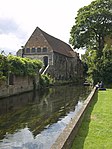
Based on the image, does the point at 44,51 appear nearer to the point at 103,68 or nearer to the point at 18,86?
the point at 103,68

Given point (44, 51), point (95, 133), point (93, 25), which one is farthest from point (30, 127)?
point (44, 51)

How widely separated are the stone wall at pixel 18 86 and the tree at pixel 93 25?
1204 centimetres

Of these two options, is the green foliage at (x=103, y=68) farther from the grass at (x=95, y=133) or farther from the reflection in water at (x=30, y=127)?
the grass at (x=95, y=133)

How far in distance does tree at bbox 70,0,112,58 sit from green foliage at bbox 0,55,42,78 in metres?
11.3

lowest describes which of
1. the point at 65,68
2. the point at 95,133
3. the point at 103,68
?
the point at 95,133

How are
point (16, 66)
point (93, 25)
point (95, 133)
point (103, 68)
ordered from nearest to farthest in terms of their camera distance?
point (95, 133)
point (16, 66)
point (103, 68)
point (93, 25)

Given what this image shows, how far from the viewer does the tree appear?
4378 centimetres


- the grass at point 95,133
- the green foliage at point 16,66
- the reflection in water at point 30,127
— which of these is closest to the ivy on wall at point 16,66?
the green foliage at point 16,66

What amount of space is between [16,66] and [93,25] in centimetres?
1849

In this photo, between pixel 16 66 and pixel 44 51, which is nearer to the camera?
pixel 16 66

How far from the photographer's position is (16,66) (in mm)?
30953

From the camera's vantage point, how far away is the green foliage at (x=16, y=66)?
26719mm

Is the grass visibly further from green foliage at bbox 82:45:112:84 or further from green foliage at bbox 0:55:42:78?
green foliage at bbox 82:45:112:84

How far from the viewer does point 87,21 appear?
44.5m
